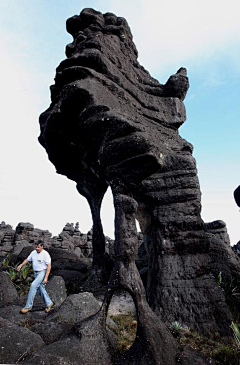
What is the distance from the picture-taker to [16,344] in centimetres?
354

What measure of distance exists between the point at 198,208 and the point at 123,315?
2973mm

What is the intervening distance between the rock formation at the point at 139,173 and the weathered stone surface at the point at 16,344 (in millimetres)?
695

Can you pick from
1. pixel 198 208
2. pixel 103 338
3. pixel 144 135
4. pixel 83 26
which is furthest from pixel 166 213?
pixel 83 26

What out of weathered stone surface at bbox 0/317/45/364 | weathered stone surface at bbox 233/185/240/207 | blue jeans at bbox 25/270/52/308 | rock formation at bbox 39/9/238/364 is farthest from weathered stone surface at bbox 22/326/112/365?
weathered stone surface at bbox 233/185/240/207

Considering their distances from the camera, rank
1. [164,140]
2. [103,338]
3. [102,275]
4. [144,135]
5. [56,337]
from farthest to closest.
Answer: [102,275], [164,140], [144,135], [56,337], [103,338]

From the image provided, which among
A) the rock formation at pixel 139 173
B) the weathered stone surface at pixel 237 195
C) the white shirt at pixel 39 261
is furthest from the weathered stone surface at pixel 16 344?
the weathered stone surface at pixel 237 195

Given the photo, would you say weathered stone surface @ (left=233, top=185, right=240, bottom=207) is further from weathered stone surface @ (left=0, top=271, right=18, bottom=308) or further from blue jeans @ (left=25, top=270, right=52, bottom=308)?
weathered stone surface @ (left=0, top=271, right=18, bottom=308)

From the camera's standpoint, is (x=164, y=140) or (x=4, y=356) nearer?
(x=4, y=356)

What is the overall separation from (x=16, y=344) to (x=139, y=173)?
3309 mm

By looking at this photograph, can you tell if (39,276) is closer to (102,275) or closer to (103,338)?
(103,338)

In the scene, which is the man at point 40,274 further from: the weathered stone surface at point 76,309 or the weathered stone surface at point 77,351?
the weathered stone surface at point 77,351

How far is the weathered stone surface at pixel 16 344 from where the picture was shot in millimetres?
3361

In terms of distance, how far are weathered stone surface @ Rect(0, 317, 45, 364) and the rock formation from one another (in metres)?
0.69

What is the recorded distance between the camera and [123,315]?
5.72 metres
